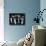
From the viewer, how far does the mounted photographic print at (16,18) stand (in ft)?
18.0

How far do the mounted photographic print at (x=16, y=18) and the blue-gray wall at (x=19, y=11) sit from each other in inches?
4.7

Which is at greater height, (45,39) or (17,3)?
(17,3)

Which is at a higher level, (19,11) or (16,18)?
(19,11)

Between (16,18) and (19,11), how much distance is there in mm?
304

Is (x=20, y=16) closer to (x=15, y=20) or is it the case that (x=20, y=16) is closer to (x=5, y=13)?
(x=15, y=20)

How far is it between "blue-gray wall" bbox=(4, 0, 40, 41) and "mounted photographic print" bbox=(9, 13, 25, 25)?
0.12 meters

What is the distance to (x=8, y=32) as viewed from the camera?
5488 mm

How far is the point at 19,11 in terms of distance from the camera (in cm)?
549

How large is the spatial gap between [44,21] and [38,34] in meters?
2.13

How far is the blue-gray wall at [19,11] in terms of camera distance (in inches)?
215

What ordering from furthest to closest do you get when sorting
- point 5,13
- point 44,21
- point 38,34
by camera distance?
point 5,13
point 44,21
point 38,34

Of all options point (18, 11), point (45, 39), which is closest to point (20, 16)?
point (18, 11)

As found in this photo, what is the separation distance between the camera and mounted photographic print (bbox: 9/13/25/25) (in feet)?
18.0

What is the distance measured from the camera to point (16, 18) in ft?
18.0
